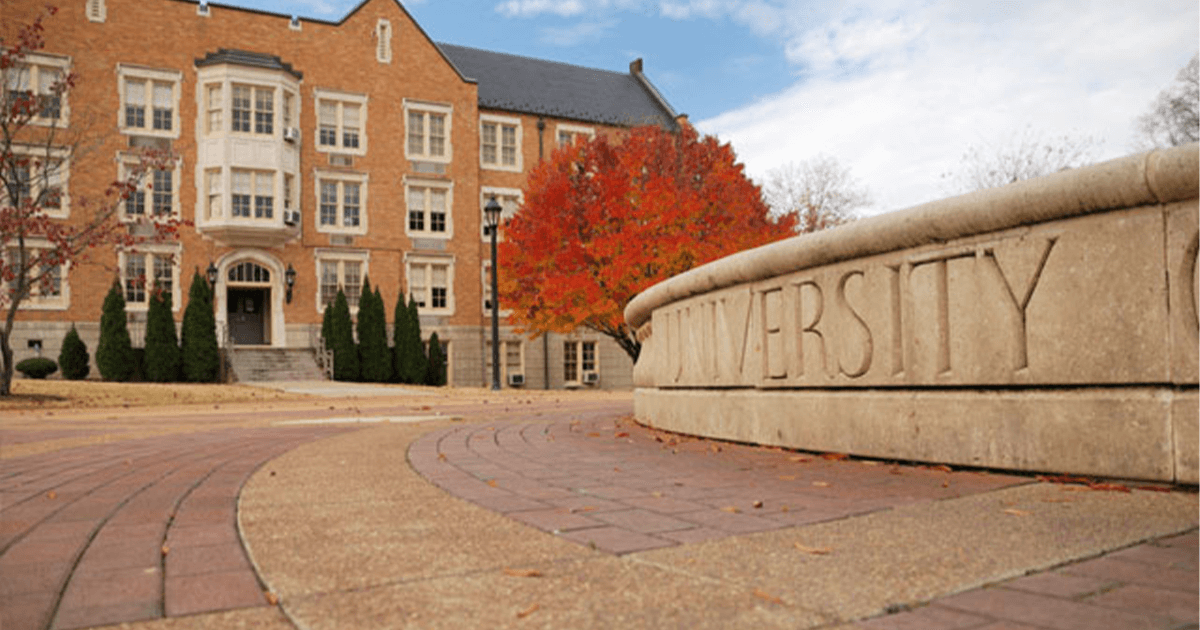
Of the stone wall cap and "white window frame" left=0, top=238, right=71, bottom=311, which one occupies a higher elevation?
"white window frame" left=0, top=238, right=71, bottom=311

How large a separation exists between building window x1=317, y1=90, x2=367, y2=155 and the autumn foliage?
7.85m

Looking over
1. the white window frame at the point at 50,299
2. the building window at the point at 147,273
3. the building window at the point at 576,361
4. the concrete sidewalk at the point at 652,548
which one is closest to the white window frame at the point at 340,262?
the building window at the point at 147,273

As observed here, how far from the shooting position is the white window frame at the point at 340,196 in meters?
28.8

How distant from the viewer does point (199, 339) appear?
25.4m

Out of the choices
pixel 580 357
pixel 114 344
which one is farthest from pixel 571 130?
pixel 114 344

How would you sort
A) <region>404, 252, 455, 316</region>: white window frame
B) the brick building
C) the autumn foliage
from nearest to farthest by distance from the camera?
the autumn foliage, the brick building, <region>404, 252, 455, 316</region>: white window frame

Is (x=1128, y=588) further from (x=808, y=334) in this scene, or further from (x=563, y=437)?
(x=563, y=437)

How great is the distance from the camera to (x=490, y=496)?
13.2ft

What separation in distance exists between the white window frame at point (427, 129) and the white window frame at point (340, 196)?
6.70 feet

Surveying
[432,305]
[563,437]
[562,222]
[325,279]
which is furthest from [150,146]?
[563,437]

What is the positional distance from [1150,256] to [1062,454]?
3.20ft

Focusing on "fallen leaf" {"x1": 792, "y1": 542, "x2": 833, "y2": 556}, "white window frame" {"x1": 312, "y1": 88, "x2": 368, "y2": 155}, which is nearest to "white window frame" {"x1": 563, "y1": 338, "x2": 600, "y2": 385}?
"white window frame" {"x1": 312, "y1": 88, "x2": 368, "y2": 155}

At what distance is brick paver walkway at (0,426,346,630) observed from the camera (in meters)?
2.30

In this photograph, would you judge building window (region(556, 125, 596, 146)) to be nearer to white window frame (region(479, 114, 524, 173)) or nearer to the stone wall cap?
white window frame (region(479, 114, 524, 173))
